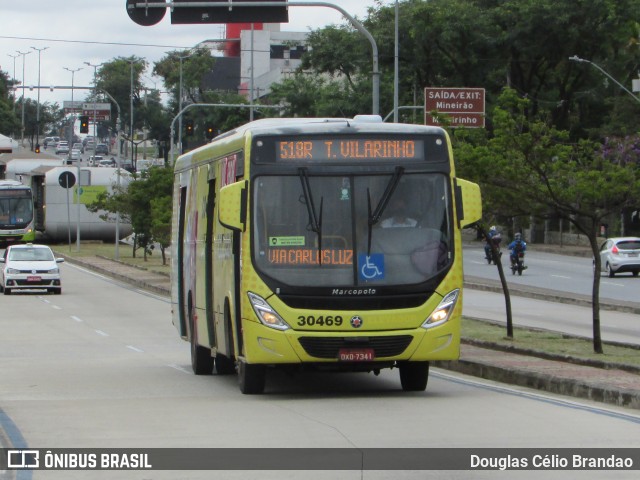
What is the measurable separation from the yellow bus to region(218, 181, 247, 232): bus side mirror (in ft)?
0.04

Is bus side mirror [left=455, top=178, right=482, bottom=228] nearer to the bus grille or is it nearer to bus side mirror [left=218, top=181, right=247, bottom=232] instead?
the bus grille

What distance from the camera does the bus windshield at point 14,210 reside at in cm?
7150

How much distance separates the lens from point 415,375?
54.6ft

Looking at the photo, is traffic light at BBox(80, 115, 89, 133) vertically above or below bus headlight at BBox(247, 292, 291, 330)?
above

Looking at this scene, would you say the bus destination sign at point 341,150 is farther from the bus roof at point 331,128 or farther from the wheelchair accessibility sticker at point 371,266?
the wheelchair accessibility sticker at point 371,266

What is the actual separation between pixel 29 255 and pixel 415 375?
29.6 meters

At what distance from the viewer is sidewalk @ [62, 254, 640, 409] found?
15.6 m

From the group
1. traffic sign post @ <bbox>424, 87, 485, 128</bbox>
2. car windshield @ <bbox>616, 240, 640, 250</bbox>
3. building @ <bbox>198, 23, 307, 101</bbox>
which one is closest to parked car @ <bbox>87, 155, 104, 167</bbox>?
building @ <bbox>198, 23, 307, 101</bbox>

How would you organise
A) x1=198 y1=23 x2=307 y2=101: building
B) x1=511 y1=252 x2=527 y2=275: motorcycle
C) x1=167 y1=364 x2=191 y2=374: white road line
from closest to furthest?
x1=167 y1=364 x2=191 y2=374: white road line, x1=511 y1=252 x2=527 y2=275: motorcycle, x1=198 y1=23 x2=307 y2=101: building

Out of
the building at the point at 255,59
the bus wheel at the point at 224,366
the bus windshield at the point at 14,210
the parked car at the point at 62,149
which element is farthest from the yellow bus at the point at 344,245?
the parked car at the point at 62,149

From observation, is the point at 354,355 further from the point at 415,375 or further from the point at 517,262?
the point at 517,262

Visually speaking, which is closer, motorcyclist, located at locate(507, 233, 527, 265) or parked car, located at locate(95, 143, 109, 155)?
motorcyclist, located at locate(507, 233, 527, 265)

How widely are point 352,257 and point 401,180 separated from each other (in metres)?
1.10

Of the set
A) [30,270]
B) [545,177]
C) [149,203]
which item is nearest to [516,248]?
[149,203]
